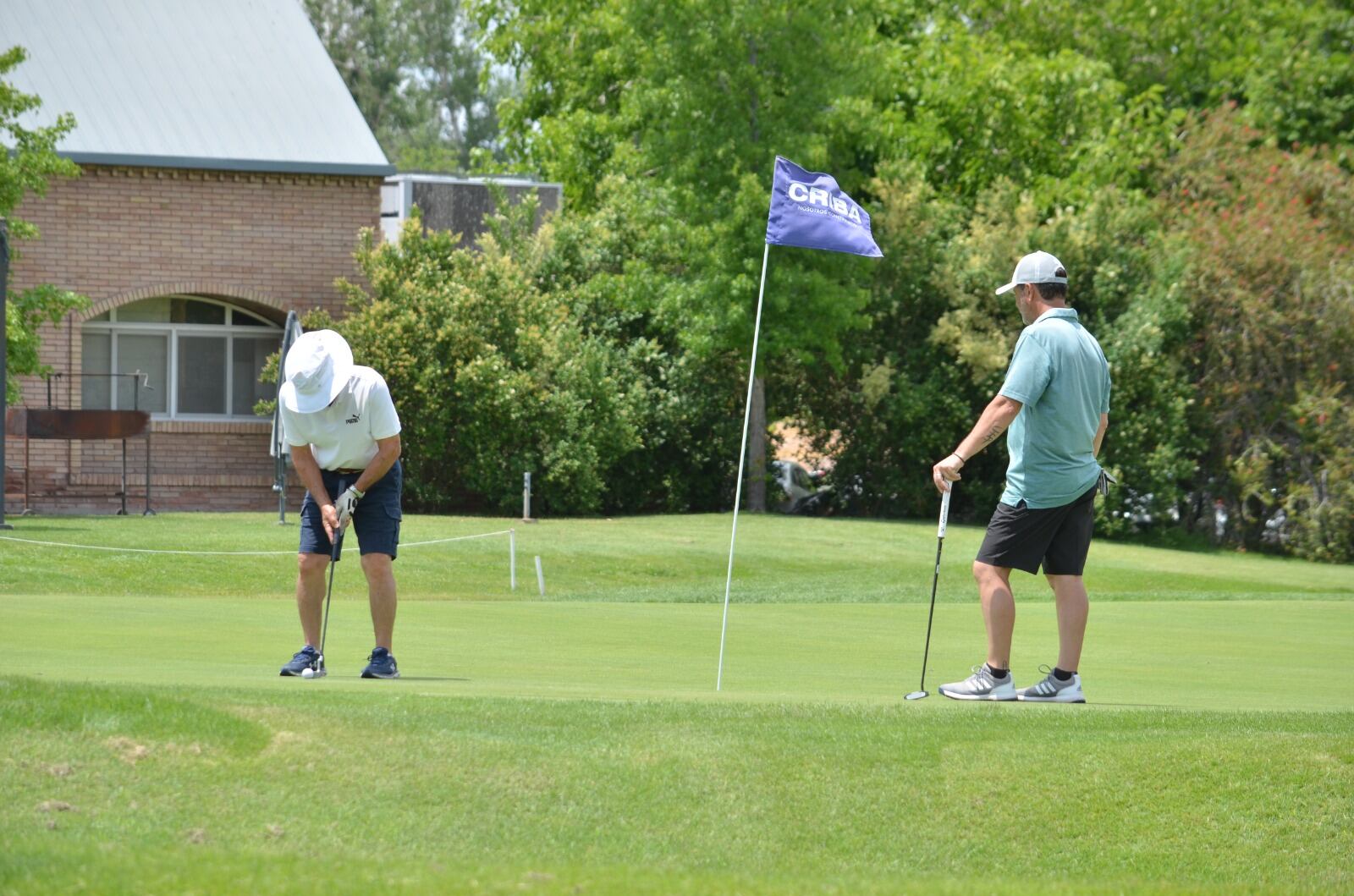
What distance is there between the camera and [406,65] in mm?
70062

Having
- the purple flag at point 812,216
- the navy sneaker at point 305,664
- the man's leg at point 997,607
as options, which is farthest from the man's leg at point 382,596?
the purple flag at point 812,216

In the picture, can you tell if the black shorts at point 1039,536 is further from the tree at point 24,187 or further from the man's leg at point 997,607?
the tree at point 24,187

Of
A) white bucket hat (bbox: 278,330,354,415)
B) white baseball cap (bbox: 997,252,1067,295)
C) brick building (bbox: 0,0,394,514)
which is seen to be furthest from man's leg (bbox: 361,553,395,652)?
brick building (bbox: 0,0,394,514)

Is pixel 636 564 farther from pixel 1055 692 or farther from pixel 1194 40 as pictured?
pixel 1194 40

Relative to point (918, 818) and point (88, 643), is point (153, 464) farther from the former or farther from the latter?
point (918, 818)

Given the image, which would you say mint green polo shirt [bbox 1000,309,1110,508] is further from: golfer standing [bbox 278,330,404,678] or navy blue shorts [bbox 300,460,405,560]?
navy blue shorts [bbox 300,460,405,560]

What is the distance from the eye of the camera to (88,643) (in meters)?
9.84

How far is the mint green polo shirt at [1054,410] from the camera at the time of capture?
7.89 metres

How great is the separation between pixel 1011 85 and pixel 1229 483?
9636mm

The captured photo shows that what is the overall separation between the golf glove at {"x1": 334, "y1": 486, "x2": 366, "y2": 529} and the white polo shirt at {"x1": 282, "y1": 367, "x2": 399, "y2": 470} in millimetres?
202

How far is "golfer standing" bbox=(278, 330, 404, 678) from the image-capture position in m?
8.60

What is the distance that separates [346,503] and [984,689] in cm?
337

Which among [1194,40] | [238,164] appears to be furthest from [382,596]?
[1194,40]

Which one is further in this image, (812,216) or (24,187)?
(24,187)
